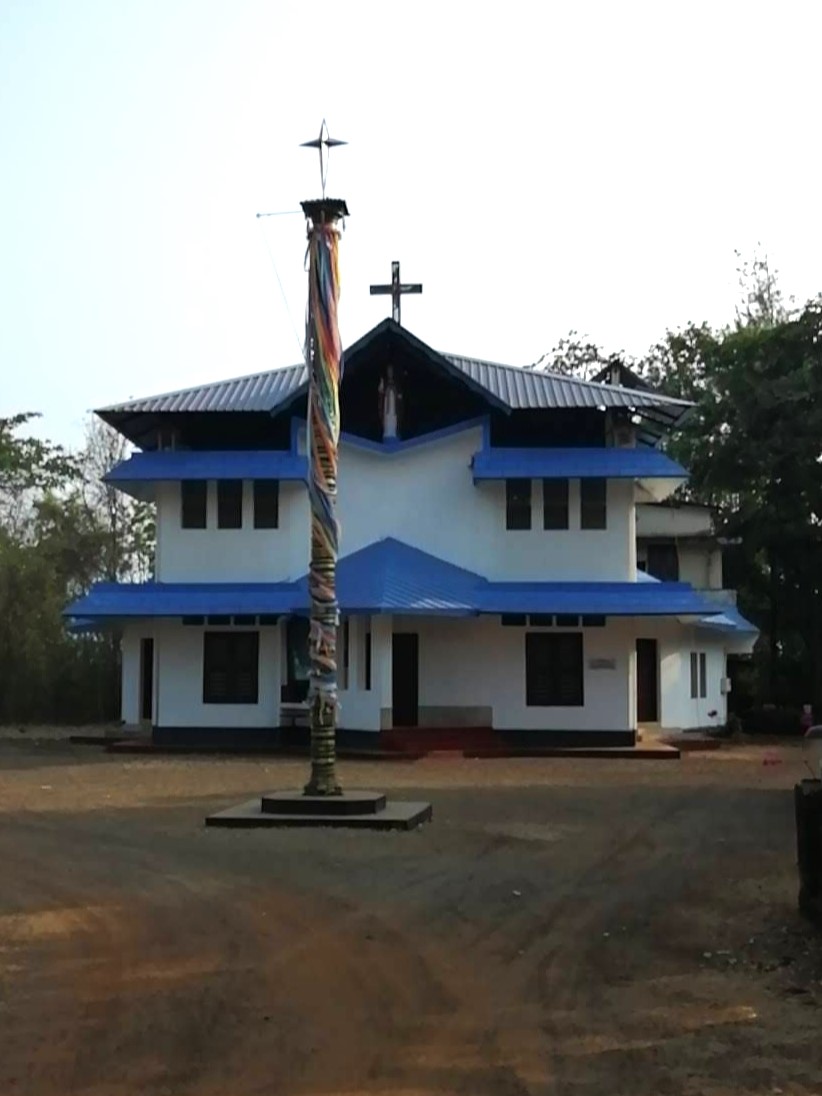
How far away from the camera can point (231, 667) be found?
29.5 meters

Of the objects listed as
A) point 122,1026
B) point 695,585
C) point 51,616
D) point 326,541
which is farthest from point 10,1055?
point 51,616

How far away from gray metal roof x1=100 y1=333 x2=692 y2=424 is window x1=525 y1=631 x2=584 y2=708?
4.51 metres

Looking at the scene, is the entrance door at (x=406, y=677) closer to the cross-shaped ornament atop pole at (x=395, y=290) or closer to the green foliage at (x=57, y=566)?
the cross-shaped ornament atop pole at (x=395, y=290)

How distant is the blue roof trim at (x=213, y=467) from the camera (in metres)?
28.6

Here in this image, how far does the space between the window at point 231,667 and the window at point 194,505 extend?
7.16ft

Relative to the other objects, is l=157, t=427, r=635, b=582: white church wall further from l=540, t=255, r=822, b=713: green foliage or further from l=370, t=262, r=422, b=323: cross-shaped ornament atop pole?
l=540, t=255, r=822, b=713: green foliage

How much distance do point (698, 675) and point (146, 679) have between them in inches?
498

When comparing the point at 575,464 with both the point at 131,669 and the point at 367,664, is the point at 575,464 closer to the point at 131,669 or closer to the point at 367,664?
the point at 367,664

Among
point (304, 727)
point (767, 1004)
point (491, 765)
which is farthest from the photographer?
point (304, 727)

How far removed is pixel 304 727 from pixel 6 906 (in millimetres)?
17973

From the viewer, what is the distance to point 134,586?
1153 inches

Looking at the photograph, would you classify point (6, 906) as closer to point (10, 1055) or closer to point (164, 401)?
point (10, 1055)

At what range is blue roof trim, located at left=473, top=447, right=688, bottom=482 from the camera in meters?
28.1

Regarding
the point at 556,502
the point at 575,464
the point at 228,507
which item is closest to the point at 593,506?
the point at 556,502
